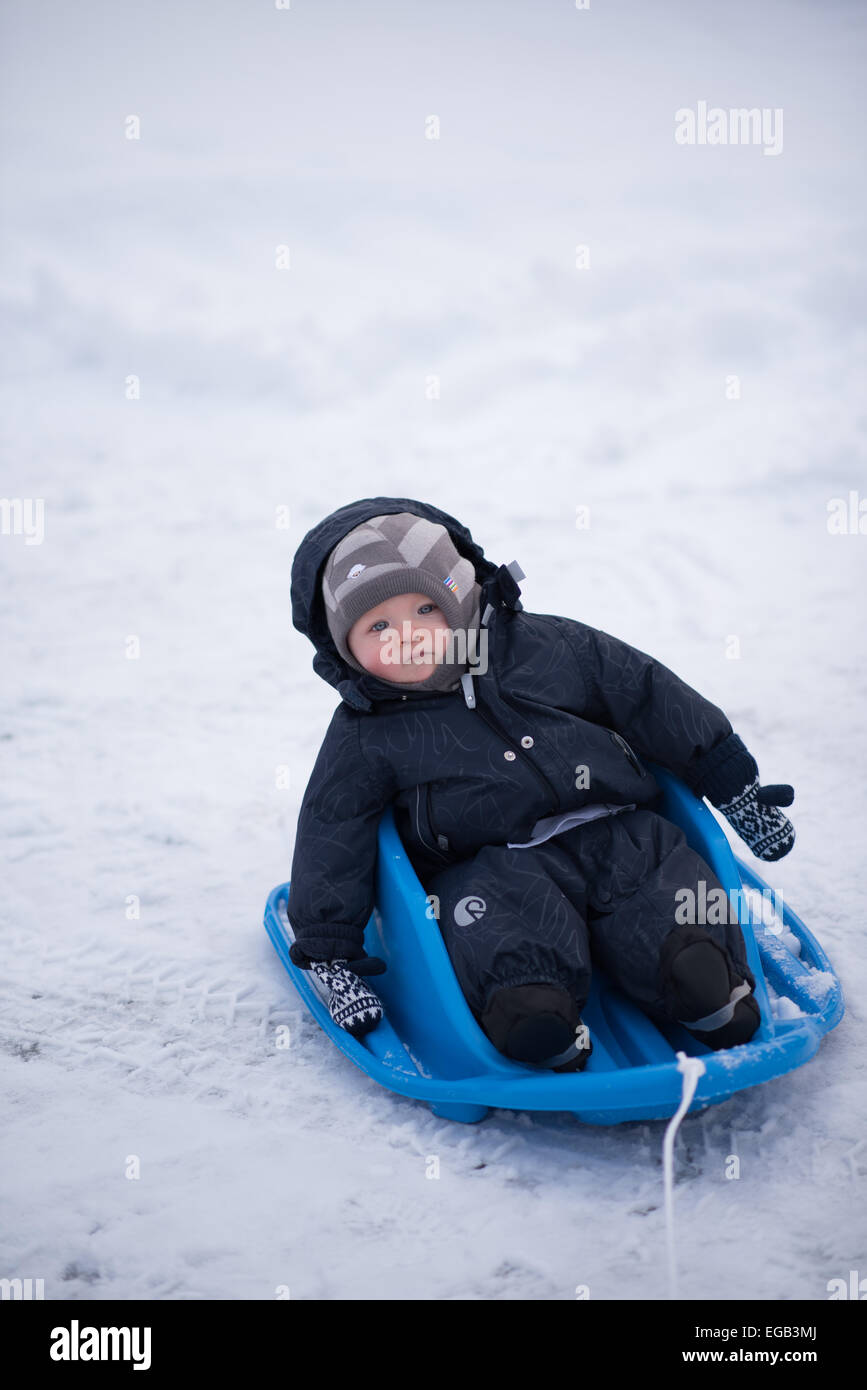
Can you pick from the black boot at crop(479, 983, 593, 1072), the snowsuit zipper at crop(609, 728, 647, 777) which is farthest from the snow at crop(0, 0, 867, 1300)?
the snowsuit zipper at crop(609, 728, 647, 777)

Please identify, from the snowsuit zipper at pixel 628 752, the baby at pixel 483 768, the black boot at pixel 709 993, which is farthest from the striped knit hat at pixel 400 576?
the black boot at pixel 709 993

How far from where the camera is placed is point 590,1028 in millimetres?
1834

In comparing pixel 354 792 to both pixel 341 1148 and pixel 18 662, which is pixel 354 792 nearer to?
pixel 341 1148

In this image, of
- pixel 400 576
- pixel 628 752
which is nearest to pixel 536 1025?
pixel 628 752

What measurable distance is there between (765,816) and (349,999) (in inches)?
30.5

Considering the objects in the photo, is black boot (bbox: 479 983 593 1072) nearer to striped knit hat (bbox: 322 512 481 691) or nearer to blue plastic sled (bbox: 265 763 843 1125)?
blue plastic sled (bbox: 265 763 843 1125)

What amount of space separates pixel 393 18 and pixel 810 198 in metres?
2.52

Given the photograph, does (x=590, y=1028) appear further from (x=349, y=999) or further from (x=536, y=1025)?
(x=349, y=999)

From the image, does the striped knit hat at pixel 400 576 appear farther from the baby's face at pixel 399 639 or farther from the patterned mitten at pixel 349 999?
the patterned mitten at pixel 349 999

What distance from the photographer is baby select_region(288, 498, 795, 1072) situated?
180 centimetres

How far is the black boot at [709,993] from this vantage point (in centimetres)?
162

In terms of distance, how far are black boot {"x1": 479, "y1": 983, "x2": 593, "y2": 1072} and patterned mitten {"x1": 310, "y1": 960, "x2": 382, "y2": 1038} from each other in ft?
0.84

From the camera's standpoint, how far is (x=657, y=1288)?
1396 millimetres

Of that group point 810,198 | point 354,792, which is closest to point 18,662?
point 354,792
